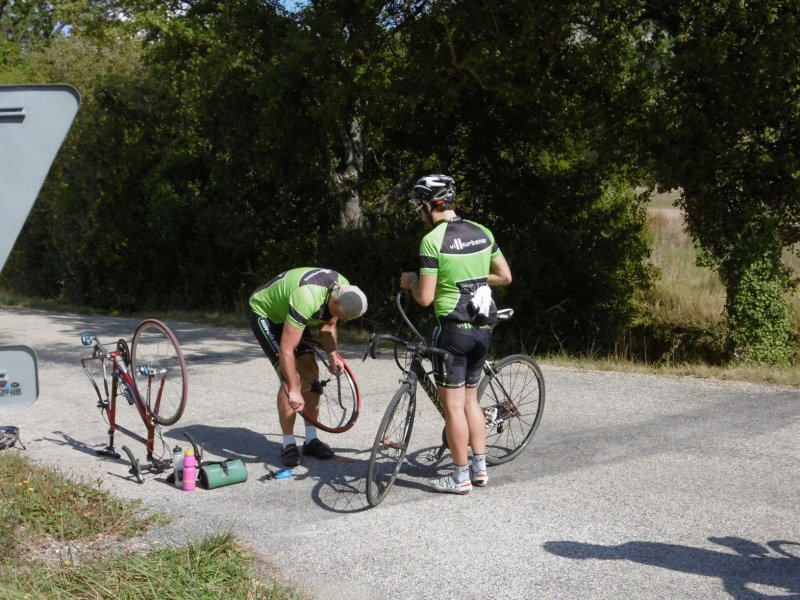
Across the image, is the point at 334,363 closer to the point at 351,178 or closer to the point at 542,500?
the point at 542,500

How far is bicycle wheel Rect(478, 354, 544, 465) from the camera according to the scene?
688 centimetres

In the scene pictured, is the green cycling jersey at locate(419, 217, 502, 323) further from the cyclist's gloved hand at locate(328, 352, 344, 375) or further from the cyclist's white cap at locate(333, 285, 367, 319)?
the cyclist's gloved hand at locate(328, 352, 344, 375)

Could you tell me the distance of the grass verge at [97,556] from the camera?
4461 millimetres

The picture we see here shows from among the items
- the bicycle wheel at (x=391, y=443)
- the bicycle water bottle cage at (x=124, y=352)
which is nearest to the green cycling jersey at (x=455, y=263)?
the bicycle wheel at (x=391, y=443)

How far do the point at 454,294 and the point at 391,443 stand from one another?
41.2 inches

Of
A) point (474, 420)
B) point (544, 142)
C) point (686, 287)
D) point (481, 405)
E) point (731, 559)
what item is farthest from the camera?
point (686, 287)

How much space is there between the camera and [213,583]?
455 cm

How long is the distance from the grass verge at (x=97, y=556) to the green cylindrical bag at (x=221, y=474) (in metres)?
0.60

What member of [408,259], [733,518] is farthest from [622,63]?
[733,518]

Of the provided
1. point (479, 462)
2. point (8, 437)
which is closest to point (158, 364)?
point (8, 437)

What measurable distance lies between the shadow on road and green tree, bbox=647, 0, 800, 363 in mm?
7718

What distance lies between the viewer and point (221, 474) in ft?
21.6

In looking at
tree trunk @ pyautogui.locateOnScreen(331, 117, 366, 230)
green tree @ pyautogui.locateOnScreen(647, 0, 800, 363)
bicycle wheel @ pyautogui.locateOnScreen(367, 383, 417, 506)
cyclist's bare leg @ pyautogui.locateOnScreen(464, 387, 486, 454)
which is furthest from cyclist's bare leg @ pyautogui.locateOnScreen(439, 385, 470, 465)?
tree trunk @ pyautogui.locateOnScreen(331, 117, 366, 230)

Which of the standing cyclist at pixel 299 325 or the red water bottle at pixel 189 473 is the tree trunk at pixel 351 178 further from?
the red water bottle at pixel 189 473
